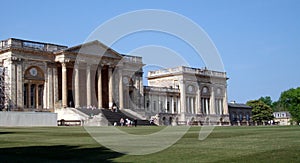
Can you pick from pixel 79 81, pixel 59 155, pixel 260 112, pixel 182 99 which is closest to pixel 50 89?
pixel 79 81

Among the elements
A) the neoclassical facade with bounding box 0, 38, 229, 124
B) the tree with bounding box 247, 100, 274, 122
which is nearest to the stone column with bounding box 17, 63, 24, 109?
the neoclassical facade with bounding box 0, 38, 229, 124

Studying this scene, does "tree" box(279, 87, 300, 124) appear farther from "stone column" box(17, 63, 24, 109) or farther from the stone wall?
the stone wall

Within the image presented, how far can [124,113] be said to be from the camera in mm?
68125

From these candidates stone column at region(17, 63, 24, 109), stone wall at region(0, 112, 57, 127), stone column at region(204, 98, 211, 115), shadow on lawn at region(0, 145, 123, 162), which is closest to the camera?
shadow on lawn at region(0, 145, 123, 162)

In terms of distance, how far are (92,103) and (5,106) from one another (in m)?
14.4

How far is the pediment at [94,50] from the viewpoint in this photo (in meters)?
65.8

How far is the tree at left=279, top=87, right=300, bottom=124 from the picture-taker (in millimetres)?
106000

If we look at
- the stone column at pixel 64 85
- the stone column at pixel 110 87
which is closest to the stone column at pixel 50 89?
the stone column at pixel 64 85

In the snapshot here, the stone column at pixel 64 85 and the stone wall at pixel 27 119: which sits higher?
the stone column at pixel 64 85

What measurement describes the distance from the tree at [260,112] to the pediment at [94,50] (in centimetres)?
6402

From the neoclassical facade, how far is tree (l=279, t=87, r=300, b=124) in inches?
1197

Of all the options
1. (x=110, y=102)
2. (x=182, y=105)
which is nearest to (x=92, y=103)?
(x=110, y=102)

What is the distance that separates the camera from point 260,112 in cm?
12419

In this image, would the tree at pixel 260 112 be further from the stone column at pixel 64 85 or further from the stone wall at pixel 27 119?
the stone wall at pixel 27 119
